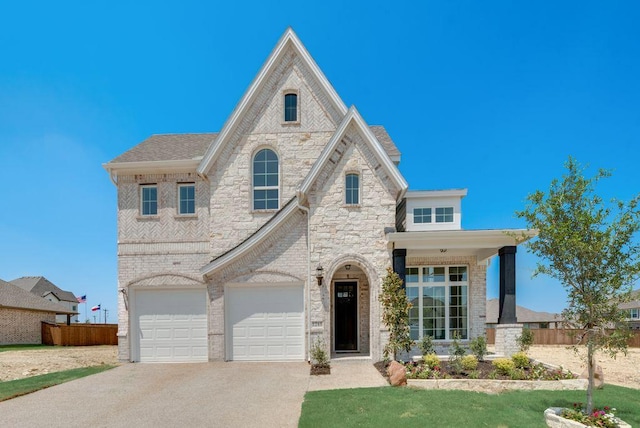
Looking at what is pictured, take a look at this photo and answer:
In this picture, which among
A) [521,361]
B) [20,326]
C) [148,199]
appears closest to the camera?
[521,361]

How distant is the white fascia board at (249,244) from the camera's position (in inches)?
555

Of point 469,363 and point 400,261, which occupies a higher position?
point 400,261

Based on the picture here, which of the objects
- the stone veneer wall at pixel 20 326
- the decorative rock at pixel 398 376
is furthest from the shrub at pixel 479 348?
the stone veneer wall at pixel 20 326

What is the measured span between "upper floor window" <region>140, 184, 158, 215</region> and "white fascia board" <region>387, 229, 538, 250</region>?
29.5 ft

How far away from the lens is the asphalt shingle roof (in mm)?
16188

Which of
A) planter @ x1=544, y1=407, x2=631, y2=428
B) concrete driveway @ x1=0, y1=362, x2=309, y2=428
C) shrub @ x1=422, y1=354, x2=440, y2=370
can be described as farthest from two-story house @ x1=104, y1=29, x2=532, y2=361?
planter @ x1=544, y1=407, x2=631, y2=428

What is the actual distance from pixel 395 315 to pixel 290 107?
28.0 feet

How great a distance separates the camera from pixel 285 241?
14.4 meters

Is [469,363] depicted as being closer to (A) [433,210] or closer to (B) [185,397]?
(A) [433,210]

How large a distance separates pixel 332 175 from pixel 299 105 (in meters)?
3.65

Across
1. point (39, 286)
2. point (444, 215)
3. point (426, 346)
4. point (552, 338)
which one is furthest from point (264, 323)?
point (39, 286)

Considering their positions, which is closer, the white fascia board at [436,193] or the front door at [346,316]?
the white fascia board at [436,193]

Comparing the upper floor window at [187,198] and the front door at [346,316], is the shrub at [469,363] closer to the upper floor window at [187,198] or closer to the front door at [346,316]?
the front door at [346,316]

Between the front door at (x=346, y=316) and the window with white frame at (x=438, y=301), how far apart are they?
6.56 feet
